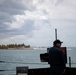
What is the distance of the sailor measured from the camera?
8.40 metres

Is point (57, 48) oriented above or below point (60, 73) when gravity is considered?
above

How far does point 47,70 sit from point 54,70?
1.23 meters

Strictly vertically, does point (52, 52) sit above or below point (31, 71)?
above

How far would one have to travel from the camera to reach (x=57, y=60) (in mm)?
8461

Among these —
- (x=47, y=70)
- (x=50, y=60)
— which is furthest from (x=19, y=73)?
(x=47, y=70)

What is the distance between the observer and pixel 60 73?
8.42 m

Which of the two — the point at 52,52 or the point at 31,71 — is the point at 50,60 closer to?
the point at 52,52

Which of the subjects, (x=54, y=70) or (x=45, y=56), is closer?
(x=54, y=70)

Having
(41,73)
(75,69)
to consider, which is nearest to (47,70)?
(41,73)

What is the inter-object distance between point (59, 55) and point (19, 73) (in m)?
1.24

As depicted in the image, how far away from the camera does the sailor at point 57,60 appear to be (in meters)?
8.40

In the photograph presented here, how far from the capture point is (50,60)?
859 centimetres

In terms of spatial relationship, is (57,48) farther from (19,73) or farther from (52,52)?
(19,73)

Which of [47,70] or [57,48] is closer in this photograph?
[57,48]
